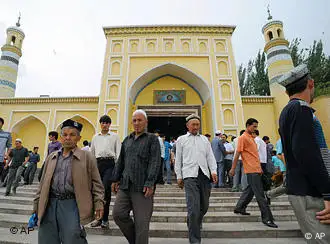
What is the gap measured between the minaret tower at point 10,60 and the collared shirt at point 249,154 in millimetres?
15248

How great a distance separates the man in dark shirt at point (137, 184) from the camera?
6.96 feet

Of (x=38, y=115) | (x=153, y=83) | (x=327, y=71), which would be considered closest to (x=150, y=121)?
(x=153, y=83)

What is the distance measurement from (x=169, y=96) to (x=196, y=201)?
9.88 metres

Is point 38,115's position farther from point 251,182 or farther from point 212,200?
point 251,182

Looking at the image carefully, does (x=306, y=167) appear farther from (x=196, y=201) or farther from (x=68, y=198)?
(x=68, y=198)

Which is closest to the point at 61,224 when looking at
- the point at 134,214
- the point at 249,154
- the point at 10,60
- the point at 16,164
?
the point at 134,214

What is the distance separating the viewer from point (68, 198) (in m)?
1.72

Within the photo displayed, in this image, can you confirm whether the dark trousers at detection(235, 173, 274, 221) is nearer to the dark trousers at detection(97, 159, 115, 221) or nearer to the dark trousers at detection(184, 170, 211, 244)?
the dark trousers at detection(184, 170, 211, 244)

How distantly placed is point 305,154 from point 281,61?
1324 cm

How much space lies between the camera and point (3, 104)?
39.8ft

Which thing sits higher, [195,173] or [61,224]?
[195,173]

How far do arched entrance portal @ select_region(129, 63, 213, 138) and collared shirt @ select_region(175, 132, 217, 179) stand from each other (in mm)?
8558

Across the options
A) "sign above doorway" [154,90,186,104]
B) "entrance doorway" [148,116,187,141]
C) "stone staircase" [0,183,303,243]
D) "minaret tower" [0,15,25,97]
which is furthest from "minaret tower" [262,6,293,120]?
"minaret tower" [0,15,25,97]

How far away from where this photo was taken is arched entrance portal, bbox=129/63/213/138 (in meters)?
11.7
